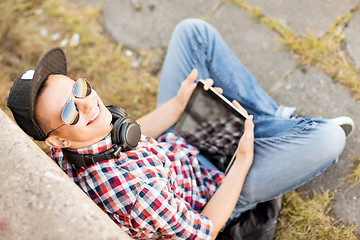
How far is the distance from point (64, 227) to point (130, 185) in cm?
35

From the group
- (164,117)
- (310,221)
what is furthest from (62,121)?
(310,221)

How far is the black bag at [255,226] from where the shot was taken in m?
1.82

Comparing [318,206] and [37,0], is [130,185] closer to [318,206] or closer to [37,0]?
[318,206]

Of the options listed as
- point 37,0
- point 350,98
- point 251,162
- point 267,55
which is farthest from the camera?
point 37,0

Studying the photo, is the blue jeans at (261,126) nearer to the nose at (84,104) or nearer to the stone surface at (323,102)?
the stone surface at (323,102)

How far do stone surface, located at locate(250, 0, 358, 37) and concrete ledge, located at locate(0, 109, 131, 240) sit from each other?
85.1 inches

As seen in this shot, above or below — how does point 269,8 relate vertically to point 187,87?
above

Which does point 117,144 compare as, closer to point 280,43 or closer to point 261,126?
point 261,126

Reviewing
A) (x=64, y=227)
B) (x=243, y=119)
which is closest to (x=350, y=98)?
(x=243, y=119)

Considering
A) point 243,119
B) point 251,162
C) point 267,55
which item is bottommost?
point 251,162

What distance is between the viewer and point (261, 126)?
1.99m

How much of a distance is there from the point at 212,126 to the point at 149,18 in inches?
59.6

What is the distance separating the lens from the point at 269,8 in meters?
2.67

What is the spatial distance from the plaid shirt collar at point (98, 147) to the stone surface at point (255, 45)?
1485 millimetres
